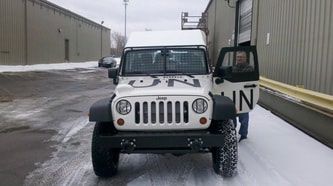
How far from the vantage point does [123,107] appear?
5.18m

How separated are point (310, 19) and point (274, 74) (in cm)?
326

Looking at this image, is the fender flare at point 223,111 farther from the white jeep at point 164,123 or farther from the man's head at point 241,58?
the man's head at point 241,58

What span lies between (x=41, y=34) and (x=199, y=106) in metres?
33.9

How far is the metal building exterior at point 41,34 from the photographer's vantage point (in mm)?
28781

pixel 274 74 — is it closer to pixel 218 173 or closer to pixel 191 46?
Result: pixel 191 46

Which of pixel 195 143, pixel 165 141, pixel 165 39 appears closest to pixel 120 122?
pixel 165 141

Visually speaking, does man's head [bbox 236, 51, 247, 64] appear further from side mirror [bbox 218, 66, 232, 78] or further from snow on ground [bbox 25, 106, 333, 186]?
snow on ground [bbox 25, 106, 333, 186]

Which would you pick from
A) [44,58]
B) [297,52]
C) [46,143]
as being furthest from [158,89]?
[44,58]

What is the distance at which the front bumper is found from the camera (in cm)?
500

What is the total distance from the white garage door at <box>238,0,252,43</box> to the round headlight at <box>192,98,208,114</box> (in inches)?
465

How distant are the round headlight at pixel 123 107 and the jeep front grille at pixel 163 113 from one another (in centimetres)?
11

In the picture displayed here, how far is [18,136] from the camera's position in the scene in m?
8.31

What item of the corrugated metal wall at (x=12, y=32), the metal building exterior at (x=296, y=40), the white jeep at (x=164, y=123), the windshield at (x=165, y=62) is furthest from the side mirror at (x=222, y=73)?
the corrugated metal wall at (x=12, y=32)

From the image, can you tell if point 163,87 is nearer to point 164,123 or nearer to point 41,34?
point 164,123
